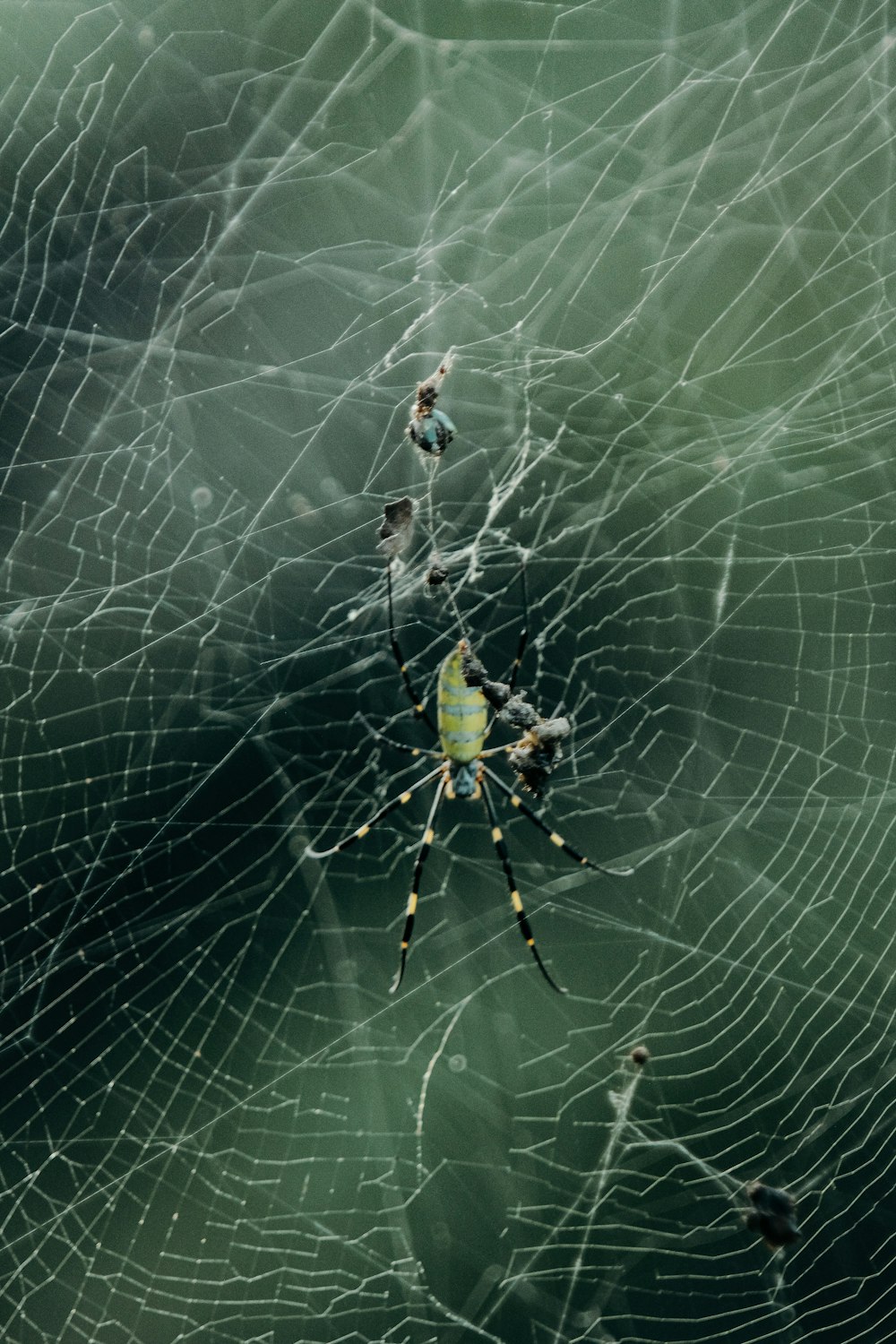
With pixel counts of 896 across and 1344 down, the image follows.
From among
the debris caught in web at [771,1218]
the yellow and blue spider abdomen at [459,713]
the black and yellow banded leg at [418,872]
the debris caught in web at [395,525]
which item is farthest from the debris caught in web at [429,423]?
the debris caught in web at [771,1218]

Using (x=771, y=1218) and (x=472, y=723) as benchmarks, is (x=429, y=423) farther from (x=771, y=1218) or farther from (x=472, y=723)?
(x=771, y=1218)

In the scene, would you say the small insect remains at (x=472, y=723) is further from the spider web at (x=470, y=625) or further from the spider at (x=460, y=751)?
the spider web at (x=470, y=625)

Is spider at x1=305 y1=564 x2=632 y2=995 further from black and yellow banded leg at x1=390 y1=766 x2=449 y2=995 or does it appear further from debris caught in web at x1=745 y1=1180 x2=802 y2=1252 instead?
debris caught in web at x1=745 y1=1180 x2=802 y2=1252

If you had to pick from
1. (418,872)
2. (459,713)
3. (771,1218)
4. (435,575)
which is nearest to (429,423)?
(435,575)

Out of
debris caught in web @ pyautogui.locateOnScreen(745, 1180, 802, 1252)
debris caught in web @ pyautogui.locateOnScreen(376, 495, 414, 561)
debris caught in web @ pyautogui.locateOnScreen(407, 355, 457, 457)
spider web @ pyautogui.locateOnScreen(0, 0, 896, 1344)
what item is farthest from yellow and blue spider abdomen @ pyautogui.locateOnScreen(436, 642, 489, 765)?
debris caught in web @ pyautogui.locateOnScreen(745, 1180, 802, 1252)

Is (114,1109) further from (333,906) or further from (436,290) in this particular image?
(436,290)
